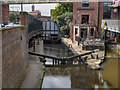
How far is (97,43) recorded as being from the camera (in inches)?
947

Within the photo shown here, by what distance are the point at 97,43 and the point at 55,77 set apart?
1074cm

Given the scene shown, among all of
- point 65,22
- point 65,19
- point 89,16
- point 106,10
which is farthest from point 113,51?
point 65,22

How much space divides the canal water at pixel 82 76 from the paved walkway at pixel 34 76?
2.19 feet

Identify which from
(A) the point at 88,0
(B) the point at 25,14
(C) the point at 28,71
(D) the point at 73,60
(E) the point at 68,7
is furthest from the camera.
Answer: (E) the point at 68,7

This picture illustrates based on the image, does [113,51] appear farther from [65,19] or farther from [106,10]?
[65,19]

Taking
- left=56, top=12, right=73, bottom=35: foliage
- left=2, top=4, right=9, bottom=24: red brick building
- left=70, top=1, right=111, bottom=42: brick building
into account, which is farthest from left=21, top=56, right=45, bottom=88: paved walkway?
left=56, top=12, right=73, bottom=35: foliage

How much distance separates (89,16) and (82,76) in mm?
19475

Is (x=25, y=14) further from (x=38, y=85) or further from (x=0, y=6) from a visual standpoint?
(x=0, y=6)

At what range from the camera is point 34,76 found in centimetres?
1386

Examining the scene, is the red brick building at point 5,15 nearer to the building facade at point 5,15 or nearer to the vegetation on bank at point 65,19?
the building facade at point 5,15

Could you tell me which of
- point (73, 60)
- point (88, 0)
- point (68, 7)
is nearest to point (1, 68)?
point (73, 60)

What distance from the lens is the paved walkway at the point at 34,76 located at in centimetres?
1211

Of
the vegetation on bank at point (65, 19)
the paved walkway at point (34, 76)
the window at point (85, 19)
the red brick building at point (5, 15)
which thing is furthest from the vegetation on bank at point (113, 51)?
the vegetation on bank at point (65, 19)

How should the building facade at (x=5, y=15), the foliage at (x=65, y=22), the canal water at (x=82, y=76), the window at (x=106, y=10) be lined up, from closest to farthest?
the canal water at (x=82, y=76) → the window at (x=106, y=10) → the building facade at (x=5, y=15) → the foliage at (x=65, y=22)
